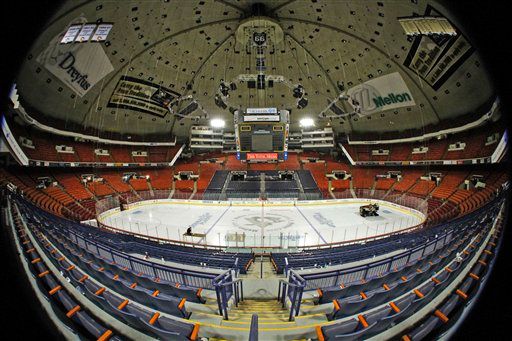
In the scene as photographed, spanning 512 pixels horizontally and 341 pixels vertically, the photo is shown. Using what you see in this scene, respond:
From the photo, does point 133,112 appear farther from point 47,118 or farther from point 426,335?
point 426,335

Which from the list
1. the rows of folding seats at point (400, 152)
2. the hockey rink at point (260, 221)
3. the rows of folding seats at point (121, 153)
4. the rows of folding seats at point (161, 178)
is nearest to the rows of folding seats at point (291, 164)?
the hockey rink at point (260, 221)

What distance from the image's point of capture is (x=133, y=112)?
22109 mm

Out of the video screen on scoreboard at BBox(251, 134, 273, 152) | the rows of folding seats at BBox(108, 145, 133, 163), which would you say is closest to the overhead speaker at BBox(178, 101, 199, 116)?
the rows of folding seats at BBox(108, 145, 133, 163)

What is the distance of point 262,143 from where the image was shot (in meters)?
12.8

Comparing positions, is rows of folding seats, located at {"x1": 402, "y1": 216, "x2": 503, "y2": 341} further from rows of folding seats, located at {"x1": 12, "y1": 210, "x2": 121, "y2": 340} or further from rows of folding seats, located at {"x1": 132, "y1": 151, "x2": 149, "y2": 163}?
rows of folding seats, located at {"x1": 132, "y1": 151, "x2": 149, "y2": 163}

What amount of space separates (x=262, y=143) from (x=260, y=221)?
5668 mm

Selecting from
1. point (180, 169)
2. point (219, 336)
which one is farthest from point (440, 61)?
point (180, 169)

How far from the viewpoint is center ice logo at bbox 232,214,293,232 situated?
1152cm

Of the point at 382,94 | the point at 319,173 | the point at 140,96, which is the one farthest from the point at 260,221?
the point at 140,96

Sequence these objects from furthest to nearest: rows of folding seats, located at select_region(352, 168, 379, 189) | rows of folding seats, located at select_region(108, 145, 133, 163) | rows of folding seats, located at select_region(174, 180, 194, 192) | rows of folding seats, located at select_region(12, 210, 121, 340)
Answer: rows of folding seats, located at select_region(108, 145, 133, 163)
rows of folding seats, located at select_region(352, 168, 379, 189)
rows of folding seats, located at select_region(174, 180, 194, 192)
rows of folding seats, located at select_region(12, 210, 121, 340)

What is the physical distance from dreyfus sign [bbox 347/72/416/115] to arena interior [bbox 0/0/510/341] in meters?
0.15

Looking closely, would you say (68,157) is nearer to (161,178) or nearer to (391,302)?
(161,178)

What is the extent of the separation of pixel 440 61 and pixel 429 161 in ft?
31.4

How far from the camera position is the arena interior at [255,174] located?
2.97 meters
